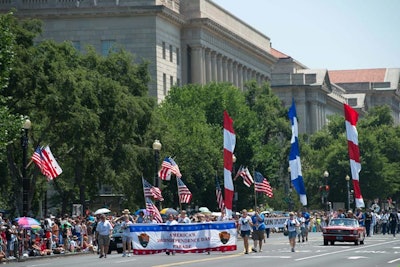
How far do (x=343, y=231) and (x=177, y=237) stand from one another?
44.2ft

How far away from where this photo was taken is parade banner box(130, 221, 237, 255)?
50.2 meters

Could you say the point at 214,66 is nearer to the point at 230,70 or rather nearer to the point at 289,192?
the point at 230,70

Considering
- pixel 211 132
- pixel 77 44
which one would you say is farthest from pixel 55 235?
pixel 77 44

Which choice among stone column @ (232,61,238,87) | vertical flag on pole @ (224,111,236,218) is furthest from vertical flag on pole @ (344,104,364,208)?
stone column @ (232,61,238,87)

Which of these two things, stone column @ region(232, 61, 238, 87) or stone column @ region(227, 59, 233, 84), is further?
stone column @ region(232, 61, 238, 87)

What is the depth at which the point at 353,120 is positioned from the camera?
55.7m

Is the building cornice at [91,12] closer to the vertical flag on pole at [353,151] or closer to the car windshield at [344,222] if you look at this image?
the car windshield at [344,222]

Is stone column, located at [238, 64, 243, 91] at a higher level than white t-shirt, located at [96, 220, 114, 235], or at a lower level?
higher

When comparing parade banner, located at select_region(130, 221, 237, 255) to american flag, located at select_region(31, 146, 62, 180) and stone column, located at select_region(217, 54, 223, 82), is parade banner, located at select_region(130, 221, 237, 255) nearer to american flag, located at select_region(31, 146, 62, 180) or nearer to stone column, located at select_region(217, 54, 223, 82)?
american flag, located at select_region(31, 146, 62, 180)

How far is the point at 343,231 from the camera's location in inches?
2427

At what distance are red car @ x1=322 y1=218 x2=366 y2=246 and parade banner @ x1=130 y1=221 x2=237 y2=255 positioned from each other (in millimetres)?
11917

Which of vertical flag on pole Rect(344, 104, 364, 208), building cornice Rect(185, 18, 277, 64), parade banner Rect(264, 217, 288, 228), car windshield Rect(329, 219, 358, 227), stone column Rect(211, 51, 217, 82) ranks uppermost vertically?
building cornice Rect(185, 18, 277, 64)

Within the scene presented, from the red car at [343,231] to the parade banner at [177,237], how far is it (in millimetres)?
11917

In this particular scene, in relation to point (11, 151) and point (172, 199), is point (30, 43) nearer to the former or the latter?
point (11, 151)
